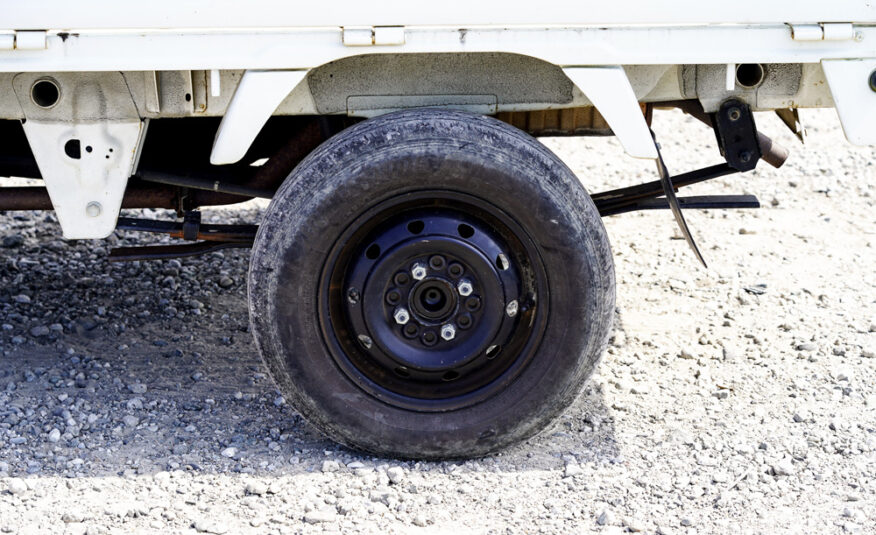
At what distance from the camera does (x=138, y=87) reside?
11.0 feet

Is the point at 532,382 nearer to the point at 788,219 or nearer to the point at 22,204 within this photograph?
the point at 22,204

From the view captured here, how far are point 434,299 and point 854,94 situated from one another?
1416mm

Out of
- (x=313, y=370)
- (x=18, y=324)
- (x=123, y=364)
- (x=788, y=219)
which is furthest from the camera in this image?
(x=788, y=219)

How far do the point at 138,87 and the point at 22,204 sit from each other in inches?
33.8

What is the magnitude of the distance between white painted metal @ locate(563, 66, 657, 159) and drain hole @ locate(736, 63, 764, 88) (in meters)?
0.43

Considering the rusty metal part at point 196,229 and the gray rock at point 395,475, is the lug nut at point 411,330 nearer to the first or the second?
the gray rock at point 395,475

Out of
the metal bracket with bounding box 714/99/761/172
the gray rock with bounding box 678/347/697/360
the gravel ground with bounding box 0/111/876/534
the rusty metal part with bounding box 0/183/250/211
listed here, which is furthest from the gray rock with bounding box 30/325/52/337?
the metal bracket with bounding box 714/99/761/172

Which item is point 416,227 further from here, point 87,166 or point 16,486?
point 16,486

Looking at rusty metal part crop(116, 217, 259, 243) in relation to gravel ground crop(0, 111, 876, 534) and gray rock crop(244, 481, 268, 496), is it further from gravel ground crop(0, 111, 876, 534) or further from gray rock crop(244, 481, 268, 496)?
gray rock crop(244, 481, 268, 496)

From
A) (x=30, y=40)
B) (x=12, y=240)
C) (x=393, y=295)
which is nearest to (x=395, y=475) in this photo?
(x=393, y=295)

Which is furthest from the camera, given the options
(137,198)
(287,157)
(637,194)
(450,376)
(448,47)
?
(637,194)

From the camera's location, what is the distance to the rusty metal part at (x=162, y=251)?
12.6 feet

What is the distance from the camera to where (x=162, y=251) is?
3904 millimetres

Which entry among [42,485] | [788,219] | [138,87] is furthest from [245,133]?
[788,219]
